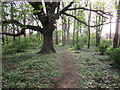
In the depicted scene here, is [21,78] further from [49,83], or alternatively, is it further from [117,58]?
[117,58]

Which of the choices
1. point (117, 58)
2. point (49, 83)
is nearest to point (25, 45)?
point (49, 83)

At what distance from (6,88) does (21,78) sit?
0.81 meters

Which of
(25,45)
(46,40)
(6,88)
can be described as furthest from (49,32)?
(6,88)

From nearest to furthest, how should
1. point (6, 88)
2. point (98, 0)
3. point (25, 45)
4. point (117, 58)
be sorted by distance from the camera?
point (6, 88), point (117, 58), point (25, 45), point (98, 0)

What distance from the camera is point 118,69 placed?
5617 millimetres

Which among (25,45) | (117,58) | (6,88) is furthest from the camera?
(25,45)

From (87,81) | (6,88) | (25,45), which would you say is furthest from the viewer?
(25,45)

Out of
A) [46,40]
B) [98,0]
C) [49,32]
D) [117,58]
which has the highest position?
[98,0]

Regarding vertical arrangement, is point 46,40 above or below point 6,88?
above

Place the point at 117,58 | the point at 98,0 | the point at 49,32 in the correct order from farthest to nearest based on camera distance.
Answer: the point at 98,0 < the point at 49,32 < the point at 117,58

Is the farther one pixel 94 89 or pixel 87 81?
pixel 87 81

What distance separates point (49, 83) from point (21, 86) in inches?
44.9

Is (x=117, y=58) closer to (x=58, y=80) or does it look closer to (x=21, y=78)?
(x=58, y=80)

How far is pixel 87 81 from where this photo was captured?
166 inches
